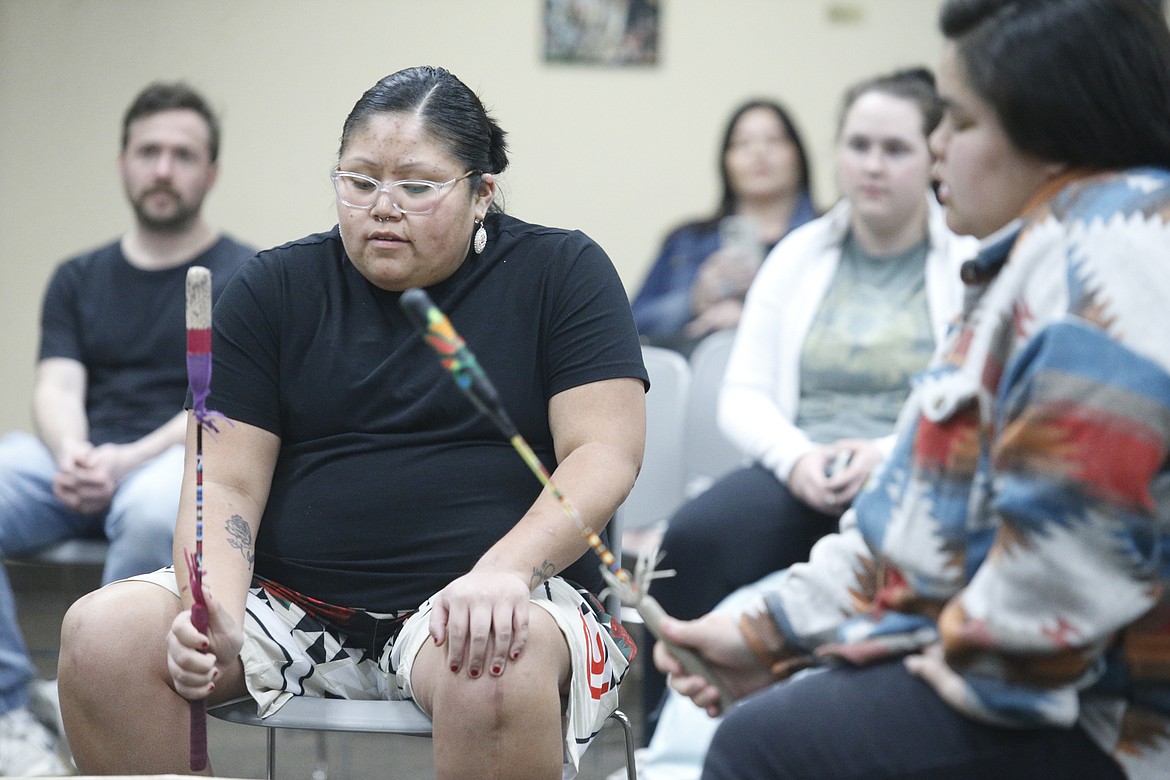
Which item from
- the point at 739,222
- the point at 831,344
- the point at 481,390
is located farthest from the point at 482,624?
the point at 739,222

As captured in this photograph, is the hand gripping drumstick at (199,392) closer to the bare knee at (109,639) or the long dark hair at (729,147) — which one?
the bare knee at (109,639)

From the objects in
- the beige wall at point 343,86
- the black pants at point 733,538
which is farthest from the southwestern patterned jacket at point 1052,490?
the beige wall at point 343,86

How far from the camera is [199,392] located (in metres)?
1.23

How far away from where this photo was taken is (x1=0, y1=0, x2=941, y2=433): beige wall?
3727mm

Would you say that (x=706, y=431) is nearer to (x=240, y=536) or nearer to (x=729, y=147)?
(x=729, y=147)

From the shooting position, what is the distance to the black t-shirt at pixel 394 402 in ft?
4.87

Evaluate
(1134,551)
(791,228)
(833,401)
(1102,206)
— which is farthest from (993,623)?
(791,228)

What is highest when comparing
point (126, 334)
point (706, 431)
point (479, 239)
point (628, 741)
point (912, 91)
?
point (912, 91)

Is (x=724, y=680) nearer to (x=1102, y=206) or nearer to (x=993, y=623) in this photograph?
(x=993, y=623)

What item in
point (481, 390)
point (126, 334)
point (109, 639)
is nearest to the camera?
point (481, 390)

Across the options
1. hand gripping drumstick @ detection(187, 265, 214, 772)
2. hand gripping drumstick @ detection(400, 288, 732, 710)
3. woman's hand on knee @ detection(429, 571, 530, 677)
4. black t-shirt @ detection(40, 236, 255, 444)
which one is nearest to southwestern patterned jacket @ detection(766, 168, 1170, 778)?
hand gripping drumstick @ detection(400, 288, 732, 710)

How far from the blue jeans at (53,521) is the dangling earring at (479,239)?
0.93 metres

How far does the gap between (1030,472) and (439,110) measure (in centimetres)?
89

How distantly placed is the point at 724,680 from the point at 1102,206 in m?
0.55
